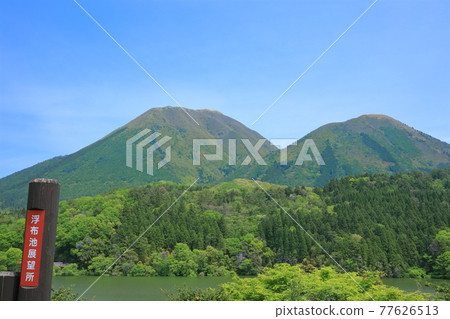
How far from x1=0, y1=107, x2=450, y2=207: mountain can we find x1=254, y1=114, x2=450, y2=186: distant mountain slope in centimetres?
12

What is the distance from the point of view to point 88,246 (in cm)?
3272

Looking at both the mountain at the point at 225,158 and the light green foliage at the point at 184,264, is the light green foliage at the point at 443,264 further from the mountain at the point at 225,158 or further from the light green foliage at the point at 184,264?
the mountain at the point at 225,158

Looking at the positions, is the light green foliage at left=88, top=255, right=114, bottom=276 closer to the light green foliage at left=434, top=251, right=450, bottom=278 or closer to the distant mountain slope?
the light green foliage at left=434, top=251, right=450, bottom=278

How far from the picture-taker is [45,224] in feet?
11.0

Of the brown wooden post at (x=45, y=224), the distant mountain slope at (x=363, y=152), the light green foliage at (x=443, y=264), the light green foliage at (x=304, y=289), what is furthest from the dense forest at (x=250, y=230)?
the brown wooden post at (x=45, y=224)

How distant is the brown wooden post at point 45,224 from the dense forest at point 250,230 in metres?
25.3

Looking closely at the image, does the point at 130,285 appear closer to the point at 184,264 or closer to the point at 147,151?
the point at 184,264

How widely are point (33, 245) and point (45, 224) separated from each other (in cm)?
16

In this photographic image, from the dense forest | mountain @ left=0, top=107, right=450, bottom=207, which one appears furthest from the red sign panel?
mountain @ left=0, top=107, right=450, bottom=207

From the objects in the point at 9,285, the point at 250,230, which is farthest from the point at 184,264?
the point at 9,285

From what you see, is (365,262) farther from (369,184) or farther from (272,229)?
(369,184)

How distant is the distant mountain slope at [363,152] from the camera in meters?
57.3

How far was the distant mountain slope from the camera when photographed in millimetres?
57312
